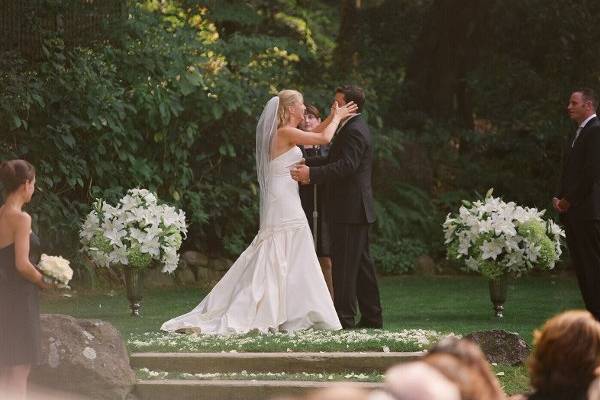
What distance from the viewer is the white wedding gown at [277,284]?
36.3 feet

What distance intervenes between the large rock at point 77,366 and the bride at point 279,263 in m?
2.54

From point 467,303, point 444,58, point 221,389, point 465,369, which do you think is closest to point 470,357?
point 465,369

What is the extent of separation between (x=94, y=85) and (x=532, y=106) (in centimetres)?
716

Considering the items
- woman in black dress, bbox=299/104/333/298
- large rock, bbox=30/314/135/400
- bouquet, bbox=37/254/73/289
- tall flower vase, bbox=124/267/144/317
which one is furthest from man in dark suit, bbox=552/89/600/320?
bouquet, bbox=37/254/73/289

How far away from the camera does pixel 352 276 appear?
442 inches

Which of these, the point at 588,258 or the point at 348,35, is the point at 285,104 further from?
the point at 348,35

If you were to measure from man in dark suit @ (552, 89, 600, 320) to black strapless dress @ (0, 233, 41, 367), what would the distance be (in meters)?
5.49

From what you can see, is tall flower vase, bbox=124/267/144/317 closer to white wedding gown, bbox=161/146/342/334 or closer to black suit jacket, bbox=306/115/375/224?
white wedding gown, bbox=161/146/342/334

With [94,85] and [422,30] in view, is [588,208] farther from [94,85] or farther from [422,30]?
[422,30]

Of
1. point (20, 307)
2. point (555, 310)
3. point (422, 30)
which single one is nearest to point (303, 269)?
point (555, 310)

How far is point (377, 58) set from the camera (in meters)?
21.1

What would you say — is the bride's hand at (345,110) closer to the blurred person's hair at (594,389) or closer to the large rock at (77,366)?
the large rock at (77,366)

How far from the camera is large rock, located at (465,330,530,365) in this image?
30.8ft

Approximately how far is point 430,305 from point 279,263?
128 inches
